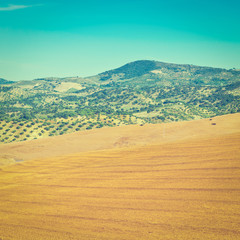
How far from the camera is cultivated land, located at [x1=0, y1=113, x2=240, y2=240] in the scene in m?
7.30

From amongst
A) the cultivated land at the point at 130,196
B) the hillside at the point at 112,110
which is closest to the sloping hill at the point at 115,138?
the cultivated land at the point at 130,196

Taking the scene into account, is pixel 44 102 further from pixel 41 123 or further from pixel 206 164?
pixel 206 164

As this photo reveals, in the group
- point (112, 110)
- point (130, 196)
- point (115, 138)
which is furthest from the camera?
point (112, 110)

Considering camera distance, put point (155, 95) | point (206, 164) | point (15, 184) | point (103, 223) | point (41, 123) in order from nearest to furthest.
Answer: point (103, 223) → point (206, 164) → point (15, 184) → point (41, 123) → point (155, 95)

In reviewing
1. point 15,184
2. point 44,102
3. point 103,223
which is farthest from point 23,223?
point 44,102

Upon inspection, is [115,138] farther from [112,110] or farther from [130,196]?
[112,110]

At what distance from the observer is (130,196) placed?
32.0ft

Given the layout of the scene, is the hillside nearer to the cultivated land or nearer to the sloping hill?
the sloping hill

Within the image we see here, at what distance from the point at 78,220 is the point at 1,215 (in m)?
3.87

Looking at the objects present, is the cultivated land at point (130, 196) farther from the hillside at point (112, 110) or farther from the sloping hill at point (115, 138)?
the hillside at point (112, 110)

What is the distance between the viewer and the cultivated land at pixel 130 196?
7.30m

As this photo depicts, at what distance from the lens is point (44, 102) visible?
174m

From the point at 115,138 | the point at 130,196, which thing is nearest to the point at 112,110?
the point at 115,138

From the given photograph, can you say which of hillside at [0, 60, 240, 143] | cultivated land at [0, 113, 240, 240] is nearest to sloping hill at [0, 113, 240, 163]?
cultivated land at [0, 113, 240, 240]
